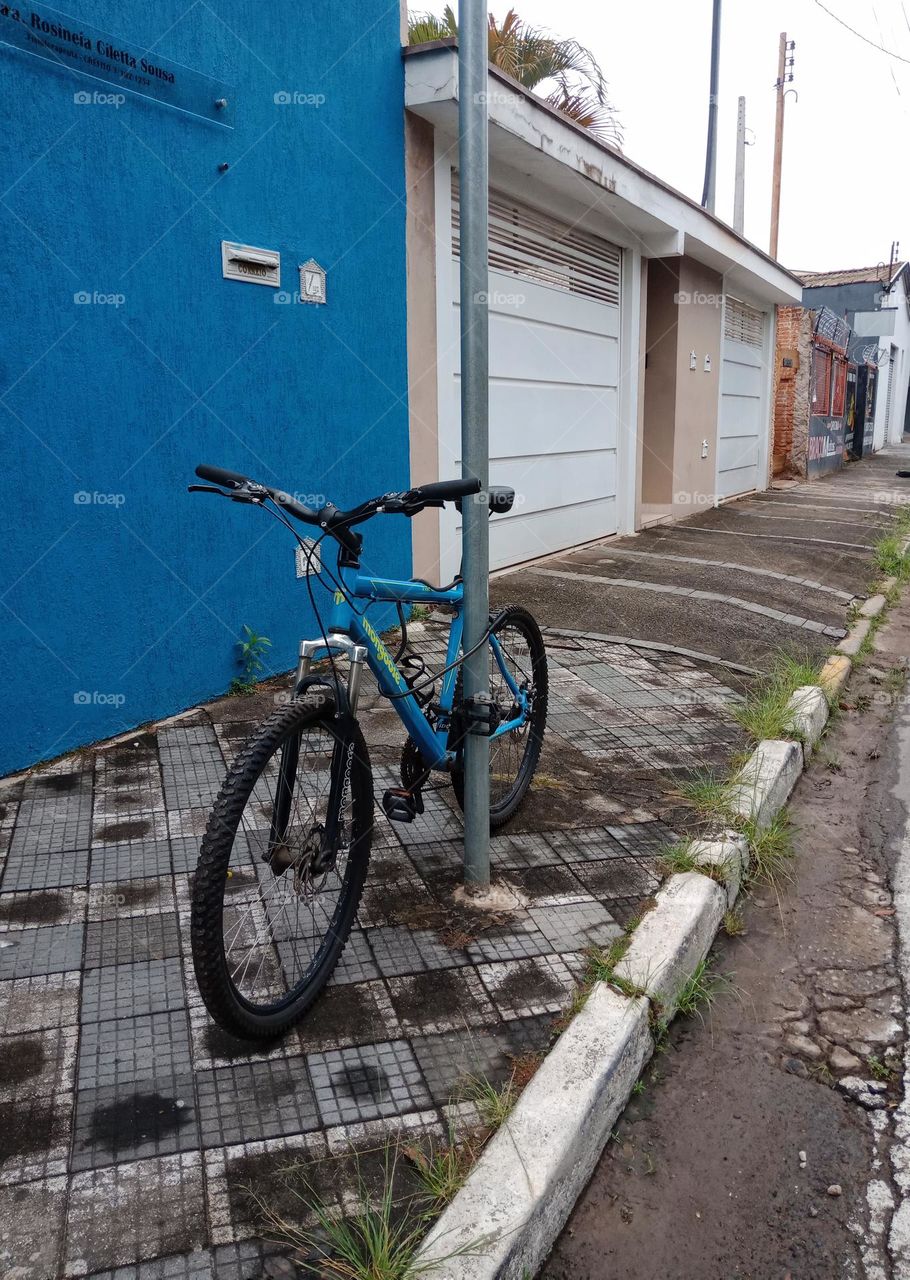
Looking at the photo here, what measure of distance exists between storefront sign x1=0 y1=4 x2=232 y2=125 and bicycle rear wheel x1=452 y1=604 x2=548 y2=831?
2.68m

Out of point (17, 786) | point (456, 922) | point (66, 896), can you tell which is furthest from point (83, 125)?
point (456, 922)

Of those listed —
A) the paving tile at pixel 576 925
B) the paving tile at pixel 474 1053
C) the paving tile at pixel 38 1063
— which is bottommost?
the paving tile at pixel 474 1053

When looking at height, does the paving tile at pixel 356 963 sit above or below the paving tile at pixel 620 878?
above

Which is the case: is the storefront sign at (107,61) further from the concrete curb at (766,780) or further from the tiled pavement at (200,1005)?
the concrete curb at (766,780)

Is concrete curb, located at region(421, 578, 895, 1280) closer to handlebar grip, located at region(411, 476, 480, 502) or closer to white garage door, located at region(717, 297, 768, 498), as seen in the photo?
handlebar grip, located at region(411, 476, 480, 502)

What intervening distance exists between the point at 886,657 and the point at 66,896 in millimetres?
5455

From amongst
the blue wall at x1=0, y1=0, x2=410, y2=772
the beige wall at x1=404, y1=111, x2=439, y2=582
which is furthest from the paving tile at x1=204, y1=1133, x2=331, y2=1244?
the beige wall at x1=404, y1=111, x2=439, y2=582

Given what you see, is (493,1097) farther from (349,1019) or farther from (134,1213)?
(134,1213)

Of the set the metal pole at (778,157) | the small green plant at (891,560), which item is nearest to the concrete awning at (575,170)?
the small green plant at (891,560)

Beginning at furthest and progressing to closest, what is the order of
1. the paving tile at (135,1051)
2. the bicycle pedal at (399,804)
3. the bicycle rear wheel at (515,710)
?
the bicycle rear wheel at (515,710) < the bicycle pedal at (399,804) < the paving tile at (135,1051)

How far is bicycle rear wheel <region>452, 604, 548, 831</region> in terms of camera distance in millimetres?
3432

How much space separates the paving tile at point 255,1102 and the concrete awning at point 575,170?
204 inches

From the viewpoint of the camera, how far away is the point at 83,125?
3.85m

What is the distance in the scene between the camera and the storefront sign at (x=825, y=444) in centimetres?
1859
